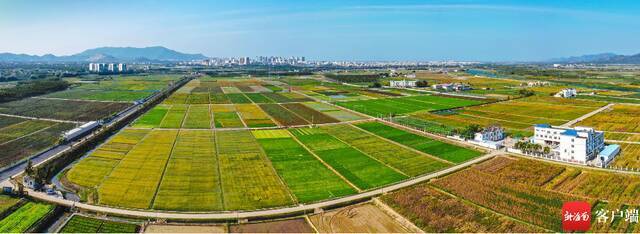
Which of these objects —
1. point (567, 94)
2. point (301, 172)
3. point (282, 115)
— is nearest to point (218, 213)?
point (301, 172)

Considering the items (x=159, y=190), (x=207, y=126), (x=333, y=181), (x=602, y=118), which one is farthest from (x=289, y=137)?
(x=602, y=118)

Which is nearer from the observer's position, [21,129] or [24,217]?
[24,217]

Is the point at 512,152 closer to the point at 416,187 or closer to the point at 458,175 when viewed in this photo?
the point at 458,175

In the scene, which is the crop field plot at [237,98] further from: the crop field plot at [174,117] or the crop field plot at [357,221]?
the crop field plot at [357,221]

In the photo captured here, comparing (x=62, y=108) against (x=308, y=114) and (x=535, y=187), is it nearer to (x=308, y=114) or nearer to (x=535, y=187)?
(x=308, y=114)

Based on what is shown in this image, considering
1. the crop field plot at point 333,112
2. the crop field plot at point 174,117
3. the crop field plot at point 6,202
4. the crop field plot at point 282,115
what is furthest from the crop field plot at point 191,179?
the crop field plot at point 333,112
